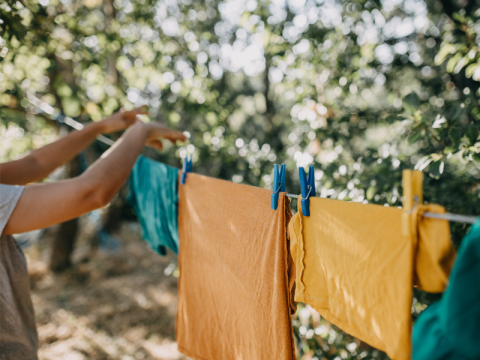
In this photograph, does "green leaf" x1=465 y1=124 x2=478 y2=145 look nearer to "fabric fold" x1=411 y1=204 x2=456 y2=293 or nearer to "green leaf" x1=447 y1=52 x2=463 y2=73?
"green leaf" x1=447 y1=52 x2=463 y2=73

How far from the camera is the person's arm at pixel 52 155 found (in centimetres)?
115

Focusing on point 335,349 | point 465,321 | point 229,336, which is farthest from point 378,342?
point 335,349

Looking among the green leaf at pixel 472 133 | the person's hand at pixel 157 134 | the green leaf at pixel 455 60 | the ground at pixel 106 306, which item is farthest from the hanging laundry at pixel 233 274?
the green leaf at pixel 455 60

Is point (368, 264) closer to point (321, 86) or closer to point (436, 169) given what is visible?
point (436, 169)

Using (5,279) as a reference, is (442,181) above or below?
above

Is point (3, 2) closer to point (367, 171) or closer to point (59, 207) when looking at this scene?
Result: point (59, 207)

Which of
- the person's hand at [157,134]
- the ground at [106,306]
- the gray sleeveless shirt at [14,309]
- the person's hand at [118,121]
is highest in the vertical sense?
the person's hand at [118,121]

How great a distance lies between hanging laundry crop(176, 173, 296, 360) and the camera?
2.70 feet

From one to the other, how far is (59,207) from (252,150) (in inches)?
61.0

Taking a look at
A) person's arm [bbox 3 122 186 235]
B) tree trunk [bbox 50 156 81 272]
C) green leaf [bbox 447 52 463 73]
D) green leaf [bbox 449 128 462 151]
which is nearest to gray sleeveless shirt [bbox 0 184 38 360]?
person's arm [bbox 3 122 186 235]

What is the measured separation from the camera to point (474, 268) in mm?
412

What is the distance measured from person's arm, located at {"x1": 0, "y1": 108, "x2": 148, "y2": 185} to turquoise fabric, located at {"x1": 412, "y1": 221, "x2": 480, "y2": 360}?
1477mm

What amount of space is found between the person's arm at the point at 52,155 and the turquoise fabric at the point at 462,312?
1477 millimetres

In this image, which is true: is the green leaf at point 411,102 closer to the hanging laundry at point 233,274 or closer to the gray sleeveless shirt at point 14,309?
the hanging laundry at point 233,274
